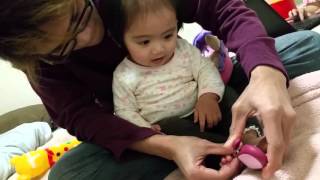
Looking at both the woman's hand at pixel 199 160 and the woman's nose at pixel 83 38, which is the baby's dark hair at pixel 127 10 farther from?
the woman's hand at pixel 199 160

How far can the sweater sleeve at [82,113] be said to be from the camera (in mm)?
912

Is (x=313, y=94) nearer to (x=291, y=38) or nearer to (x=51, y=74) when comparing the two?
(x=291, y=38)

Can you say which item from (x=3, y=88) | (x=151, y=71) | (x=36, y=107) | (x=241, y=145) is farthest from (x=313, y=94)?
(x=3, y=88)

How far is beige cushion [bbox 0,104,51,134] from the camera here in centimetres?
207

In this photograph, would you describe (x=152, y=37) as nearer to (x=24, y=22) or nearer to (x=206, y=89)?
(x=206, y=89)

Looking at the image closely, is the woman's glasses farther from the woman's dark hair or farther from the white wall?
the white wall

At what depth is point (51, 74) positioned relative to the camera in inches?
40.1

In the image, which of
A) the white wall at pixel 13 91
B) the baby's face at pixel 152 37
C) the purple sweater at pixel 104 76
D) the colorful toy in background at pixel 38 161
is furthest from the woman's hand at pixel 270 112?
the white wall at pixel 13 91

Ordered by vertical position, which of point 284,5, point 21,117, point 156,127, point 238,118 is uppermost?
point 238,118

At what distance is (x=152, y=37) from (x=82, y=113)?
0.23 metres

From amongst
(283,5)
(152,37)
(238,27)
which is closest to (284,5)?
(283,5)

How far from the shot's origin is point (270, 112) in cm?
67

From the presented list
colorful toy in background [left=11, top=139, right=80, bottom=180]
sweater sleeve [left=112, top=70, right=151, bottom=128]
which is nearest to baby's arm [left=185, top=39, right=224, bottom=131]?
sweater sleeve [left=112, top=70, right=151, bottom=128]

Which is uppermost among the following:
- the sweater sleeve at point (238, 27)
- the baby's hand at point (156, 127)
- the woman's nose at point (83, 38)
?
the woman's nose at point (83, 38)
